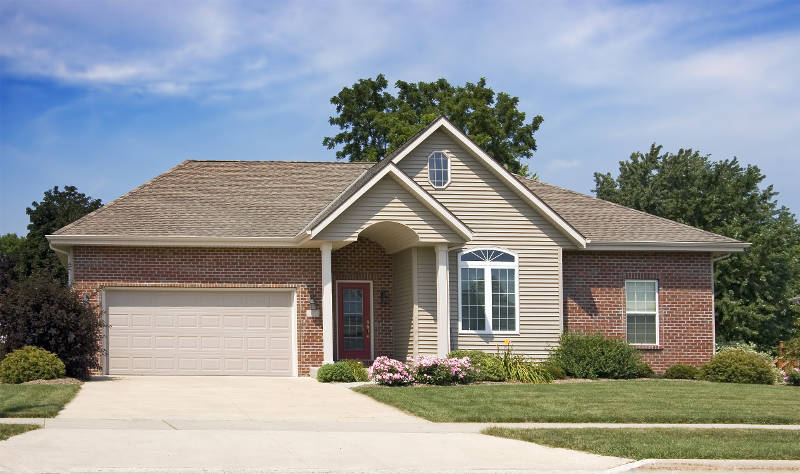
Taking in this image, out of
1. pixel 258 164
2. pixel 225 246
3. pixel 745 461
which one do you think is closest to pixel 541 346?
pixel 225 246

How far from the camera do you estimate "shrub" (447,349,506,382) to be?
912 inches

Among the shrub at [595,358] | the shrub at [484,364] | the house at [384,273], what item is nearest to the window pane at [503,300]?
the house at [384,273]

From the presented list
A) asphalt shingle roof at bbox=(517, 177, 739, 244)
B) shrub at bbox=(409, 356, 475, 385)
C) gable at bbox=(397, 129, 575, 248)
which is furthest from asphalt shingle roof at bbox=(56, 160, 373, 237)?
asphalt shingle roof at bbox=(517, 177, 739, 244)

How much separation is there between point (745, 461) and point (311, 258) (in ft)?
48.7

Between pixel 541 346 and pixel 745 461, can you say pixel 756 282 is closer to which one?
pixel 541 346

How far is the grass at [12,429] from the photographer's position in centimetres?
1295

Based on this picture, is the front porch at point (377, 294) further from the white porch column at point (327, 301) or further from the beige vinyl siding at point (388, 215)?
the beige vinyl siding at point (388, 215)

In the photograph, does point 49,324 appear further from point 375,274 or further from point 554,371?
point 554,371

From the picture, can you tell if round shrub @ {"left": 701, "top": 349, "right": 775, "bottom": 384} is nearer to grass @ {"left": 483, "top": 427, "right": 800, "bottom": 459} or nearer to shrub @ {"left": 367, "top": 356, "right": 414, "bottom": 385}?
shrub @ {"left": 367, "top": 356, "right": 414, "bottom": 385}

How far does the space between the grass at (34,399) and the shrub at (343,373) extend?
→ 18.9 ft

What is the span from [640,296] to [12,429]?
18.1 m

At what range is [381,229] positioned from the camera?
81.7ft

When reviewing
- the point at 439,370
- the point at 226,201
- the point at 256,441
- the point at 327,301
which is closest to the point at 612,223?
the point at 439,370

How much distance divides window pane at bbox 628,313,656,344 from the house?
0.03 metres
